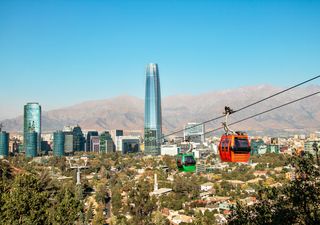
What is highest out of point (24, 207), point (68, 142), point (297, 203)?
point (68, 142)

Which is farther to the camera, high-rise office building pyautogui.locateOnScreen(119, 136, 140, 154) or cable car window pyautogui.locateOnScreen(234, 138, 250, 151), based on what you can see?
high-rise office building pyautogui.locateOnScreen(119, 136, 140, 154)

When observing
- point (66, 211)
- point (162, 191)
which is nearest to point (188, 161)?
point (66, 211)

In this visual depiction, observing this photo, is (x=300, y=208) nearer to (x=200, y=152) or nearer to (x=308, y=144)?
(x=308, y=144)

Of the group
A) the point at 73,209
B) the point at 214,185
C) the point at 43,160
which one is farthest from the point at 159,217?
the point at 43,160

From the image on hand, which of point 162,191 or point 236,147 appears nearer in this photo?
point 236,147

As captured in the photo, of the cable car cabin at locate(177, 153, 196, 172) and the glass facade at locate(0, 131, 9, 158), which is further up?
the glass facade at locate(0, 131, 9, 158)

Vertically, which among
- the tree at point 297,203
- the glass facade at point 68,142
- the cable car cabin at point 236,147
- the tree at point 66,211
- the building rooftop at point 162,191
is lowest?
the building rooftop at point 162,191

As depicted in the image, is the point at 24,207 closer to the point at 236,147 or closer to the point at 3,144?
the point at 236,147

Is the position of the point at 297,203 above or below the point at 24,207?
above

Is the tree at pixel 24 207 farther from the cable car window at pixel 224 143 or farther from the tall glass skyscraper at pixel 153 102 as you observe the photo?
the tall glass skyscraper at pixel 153 102

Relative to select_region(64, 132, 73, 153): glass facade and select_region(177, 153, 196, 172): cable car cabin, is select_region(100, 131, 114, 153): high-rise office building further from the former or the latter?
select_region(177, 153, 196, 172): cable car cabin

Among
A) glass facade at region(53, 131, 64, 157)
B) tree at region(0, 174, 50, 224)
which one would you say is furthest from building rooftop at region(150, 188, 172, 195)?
glass facade at region(53, 131, 64, 157)

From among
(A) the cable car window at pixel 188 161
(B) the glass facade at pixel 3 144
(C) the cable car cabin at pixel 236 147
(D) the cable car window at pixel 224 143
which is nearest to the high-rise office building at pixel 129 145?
(B) the glass facade at pixel 3 144
